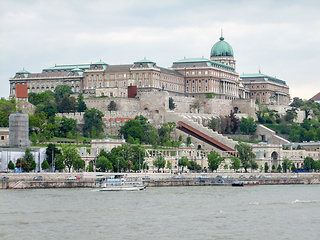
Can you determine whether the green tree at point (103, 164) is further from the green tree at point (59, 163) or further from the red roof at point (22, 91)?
the red roof at point (22, 91)

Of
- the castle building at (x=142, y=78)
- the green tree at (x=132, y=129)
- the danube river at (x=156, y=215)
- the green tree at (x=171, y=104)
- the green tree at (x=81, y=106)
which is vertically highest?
the castle building at (x=142, y=78)

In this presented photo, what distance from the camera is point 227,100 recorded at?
16638 cm

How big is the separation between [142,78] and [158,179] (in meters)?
65.5

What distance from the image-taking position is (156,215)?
201ft

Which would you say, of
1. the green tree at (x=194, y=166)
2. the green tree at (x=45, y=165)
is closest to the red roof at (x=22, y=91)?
the green tree at (x=194, y=166)

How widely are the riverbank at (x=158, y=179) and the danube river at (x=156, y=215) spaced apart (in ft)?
9.07

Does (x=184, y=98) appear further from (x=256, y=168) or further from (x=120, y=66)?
(x=256, y=168)

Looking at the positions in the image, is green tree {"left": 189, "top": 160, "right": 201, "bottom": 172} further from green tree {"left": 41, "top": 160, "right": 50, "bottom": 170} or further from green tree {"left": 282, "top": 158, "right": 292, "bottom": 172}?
green tree {"left": 41, "top": 160, "right": 50, "bottom": 170}

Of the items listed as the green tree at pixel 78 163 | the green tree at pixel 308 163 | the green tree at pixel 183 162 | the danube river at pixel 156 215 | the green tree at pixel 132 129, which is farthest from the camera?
the green tree at pixel 308 163

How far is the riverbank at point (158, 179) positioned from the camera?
8444cm

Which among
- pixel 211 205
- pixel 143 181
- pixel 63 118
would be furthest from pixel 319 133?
pixel 211 205

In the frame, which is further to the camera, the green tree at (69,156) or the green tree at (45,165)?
the green tree at (69,156)

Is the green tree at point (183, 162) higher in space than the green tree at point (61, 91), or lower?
lower

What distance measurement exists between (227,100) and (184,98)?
13115mm
